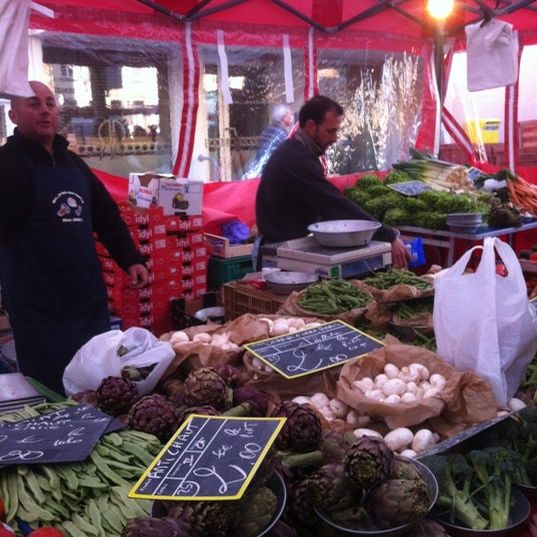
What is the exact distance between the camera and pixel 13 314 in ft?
12.1

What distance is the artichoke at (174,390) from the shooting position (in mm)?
2098

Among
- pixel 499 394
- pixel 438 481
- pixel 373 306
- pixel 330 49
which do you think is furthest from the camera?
pixel 330 49

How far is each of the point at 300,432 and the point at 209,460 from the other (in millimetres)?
311

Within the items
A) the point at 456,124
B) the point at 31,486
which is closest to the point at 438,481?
the point at 31,486

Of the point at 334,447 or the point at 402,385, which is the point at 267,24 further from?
the point at 334,447

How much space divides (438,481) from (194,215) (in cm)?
473

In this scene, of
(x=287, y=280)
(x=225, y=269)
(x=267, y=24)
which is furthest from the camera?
(x=267, y=24)

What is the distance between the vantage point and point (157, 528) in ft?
4.02

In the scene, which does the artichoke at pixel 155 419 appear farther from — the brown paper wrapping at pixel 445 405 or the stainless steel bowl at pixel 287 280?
the stainless steel bowl at pixel 287 280

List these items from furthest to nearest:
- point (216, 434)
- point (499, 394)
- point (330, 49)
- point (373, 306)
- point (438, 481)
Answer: point (330, 49), point (373, 306), point (499, 394), point (438, 481), point (216, 434)

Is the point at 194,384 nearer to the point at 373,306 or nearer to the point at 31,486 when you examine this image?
the point at 31,486

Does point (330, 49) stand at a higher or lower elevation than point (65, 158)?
higher

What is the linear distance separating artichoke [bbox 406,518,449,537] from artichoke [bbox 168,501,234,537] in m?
0.48

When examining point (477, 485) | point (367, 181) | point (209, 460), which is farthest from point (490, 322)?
point (367, 181)
